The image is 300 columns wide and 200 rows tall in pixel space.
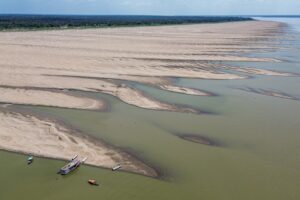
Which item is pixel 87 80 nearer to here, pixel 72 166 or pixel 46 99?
pixel 46 99

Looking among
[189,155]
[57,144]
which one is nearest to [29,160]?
[57,144]

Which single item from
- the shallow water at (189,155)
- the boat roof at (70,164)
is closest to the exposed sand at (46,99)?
the shallow water at (189,155)

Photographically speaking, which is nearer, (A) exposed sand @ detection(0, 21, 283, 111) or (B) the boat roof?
(B) the boat roof

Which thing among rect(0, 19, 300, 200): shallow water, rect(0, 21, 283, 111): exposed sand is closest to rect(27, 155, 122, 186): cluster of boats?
rect(0, 19, 300, 200): shallow water

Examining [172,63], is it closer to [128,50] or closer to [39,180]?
[128,50]

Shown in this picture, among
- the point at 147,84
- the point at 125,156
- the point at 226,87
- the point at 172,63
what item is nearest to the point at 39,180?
the point at 125,156

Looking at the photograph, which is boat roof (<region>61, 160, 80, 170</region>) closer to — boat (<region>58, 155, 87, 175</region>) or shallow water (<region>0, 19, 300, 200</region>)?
boat (<region>58, 155, 87, 175</region>)
